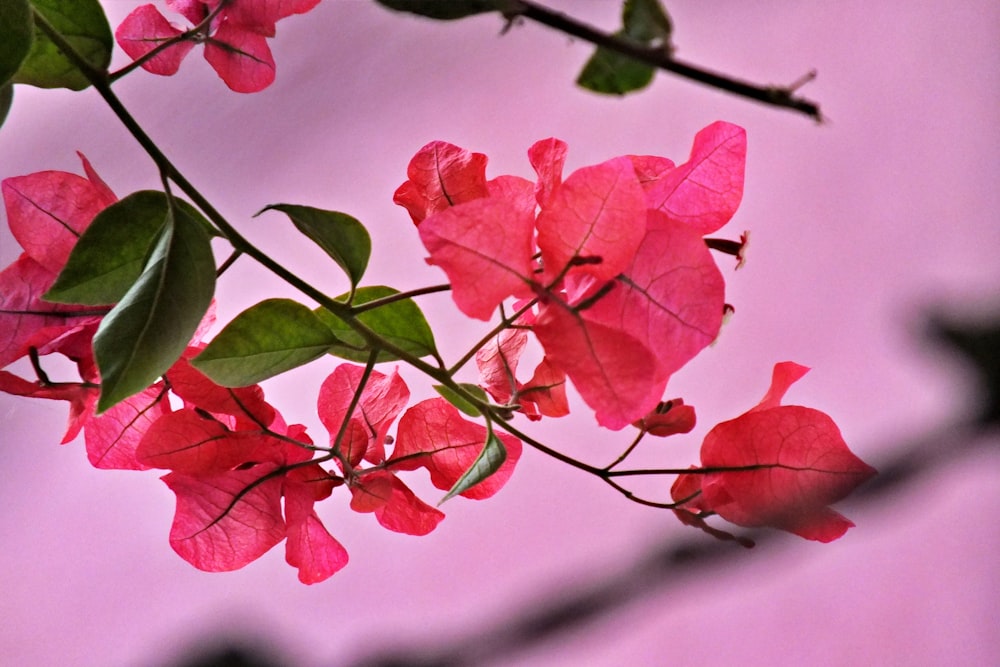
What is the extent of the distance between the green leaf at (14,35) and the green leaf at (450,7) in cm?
11

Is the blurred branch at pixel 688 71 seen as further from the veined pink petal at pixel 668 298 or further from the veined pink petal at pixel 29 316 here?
the veined pink petal at pixel 29 316

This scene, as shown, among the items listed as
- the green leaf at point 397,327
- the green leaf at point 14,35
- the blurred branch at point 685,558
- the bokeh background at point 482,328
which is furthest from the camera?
the bokeh background at point 482,328

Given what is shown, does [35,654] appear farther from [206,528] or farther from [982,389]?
[982,389]

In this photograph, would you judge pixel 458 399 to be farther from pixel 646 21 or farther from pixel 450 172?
pixel 646 21

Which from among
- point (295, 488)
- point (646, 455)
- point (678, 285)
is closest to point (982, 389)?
point (678, 285)

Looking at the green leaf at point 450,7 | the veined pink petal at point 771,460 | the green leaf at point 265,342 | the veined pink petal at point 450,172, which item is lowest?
the veined pink petal at point 771,460

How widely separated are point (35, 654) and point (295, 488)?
31.5 inches

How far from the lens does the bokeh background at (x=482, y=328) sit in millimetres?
964

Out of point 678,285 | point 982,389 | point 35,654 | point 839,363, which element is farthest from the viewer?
point 839,363

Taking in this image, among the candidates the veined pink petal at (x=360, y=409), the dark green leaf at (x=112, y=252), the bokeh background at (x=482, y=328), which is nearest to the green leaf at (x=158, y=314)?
the dark green leaf at (x=112, y=252)

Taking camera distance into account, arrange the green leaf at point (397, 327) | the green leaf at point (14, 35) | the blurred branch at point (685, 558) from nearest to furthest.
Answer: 1. the blurred branch at point (685, 558)
2. the green leaf at point (14, 35)
3. the green leaf at point (397, 327)

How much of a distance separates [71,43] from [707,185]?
198 mm

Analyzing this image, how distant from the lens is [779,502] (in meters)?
0.30

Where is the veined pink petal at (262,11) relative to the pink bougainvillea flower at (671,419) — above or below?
above
